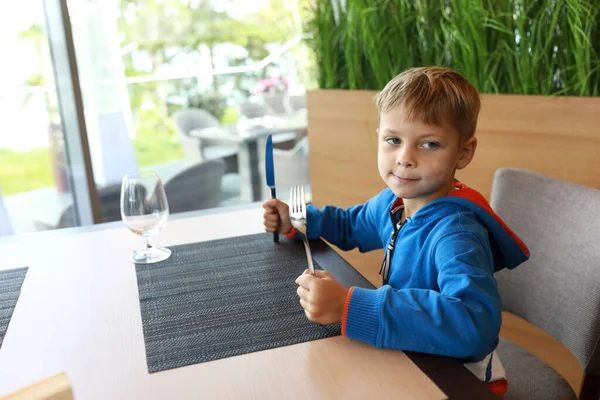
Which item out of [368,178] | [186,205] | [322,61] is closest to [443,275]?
[368,178]

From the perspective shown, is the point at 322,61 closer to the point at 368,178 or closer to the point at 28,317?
the point at 368,178

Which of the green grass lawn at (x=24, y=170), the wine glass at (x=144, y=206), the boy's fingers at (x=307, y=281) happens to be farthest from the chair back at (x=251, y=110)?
the boy's fingers at (x=307, y=281)

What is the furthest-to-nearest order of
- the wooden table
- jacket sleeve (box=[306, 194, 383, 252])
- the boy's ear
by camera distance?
1. jacket sleeve (box=[306, 194, 383, 252])
2. the boy's ear
3. the wooden table

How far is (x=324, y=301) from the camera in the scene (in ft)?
2.78

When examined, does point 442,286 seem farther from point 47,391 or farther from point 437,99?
point 47,391

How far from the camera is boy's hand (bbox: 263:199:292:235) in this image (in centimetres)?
125

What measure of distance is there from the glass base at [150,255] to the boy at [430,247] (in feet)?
0.74

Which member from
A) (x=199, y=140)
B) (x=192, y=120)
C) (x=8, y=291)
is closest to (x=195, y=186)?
(x=199, y=140)

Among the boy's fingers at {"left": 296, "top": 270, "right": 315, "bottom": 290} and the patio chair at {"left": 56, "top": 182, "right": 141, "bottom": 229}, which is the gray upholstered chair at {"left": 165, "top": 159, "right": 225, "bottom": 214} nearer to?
the patio chair at {"left": 56, "top": 182, "right": 141, "bottom": 229}

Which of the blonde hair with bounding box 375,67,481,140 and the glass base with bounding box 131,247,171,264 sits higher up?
the blonde hair with bounding box 375,67,481,140

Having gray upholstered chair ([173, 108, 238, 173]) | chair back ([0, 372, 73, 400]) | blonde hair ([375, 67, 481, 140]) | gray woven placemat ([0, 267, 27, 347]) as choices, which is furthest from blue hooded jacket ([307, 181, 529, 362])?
gray upholstered chair ([173, 108, 238, 173])

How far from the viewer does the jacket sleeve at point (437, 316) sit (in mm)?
803

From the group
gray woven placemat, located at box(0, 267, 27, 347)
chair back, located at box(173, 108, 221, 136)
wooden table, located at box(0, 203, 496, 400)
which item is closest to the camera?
wooden table, located at box(0, 203, 496, 400)

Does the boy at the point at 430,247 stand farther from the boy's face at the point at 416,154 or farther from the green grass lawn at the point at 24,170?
the green grass lawn at the point at 24,170
